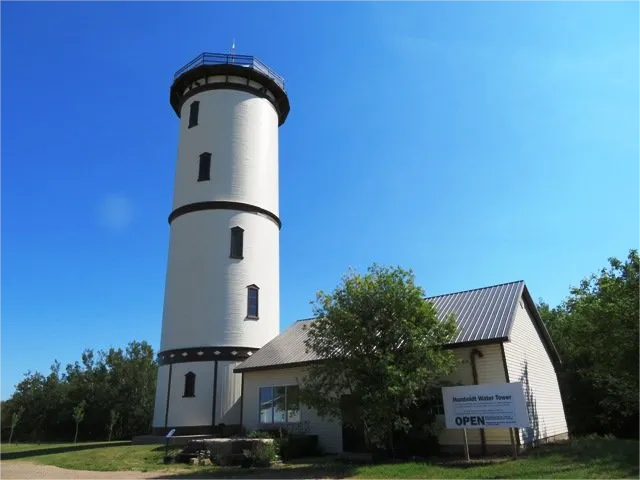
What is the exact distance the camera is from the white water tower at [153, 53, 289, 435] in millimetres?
25156

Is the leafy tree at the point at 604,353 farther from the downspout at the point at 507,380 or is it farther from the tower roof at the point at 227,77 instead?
the tower roof at the point at 227,77

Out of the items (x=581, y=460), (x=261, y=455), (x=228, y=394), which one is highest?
(x=228, y=394)

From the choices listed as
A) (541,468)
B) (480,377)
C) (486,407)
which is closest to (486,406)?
(486,407)

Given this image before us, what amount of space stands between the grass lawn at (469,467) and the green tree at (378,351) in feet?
5.78

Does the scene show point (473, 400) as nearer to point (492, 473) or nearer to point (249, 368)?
point (492, 473)

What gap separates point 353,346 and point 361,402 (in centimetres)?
176

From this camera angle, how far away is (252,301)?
27.2 metres

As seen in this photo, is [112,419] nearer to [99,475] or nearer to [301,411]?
[301,411]

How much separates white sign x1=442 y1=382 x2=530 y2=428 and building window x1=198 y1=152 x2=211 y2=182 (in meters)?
18.2

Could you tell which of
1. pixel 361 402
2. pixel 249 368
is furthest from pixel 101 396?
pixel 361 402

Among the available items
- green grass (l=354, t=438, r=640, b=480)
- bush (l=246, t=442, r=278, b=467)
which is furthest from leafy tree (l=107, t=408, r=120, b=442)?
green grass (l=354, t=438, r=640, b=480)

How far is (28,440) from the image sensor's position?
4506 centimetres

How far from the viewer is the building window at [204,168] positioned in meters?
28.5

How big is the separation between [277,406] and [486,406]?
10256mm
